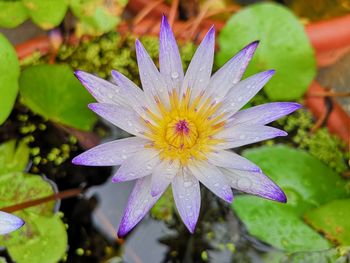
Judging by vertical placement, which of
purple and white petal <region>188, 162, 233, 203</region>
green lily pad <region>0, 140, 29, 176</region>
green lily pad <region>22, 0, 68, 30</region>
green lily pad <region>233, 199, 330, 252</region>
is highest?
green lily pad <region>22, 0, 68, 30</region>

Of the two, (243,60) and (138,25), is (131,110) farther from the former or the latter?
(138,25)

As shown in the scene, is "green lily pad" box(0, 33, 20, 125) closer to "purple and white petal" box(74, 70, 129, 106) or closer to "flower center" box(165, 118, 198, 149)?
"purple and white petal" box(74, 70, 129, 106)

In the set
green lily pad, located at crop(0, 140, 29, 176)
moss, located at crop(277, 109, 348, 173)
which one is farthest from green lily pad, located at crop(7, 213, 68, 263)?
moss, located at crop(277, 109, 348, 173)

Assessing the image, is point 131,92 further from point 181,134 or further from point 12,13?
point 12,13

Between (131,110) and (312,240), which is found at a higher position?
(131,110)

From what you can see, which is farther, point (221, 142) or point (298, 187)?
point (298, 187)

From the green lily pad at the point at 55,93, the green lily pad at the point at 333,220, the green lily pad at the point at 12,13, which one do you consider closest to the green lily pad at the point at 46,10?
the green lily pad at the point at 12,13

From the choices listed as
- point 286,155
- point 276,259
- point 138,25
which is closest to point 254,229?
point 276,259

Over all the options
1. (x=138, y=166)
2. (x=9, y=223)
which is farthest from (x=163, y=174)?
(x=9, y=223)
